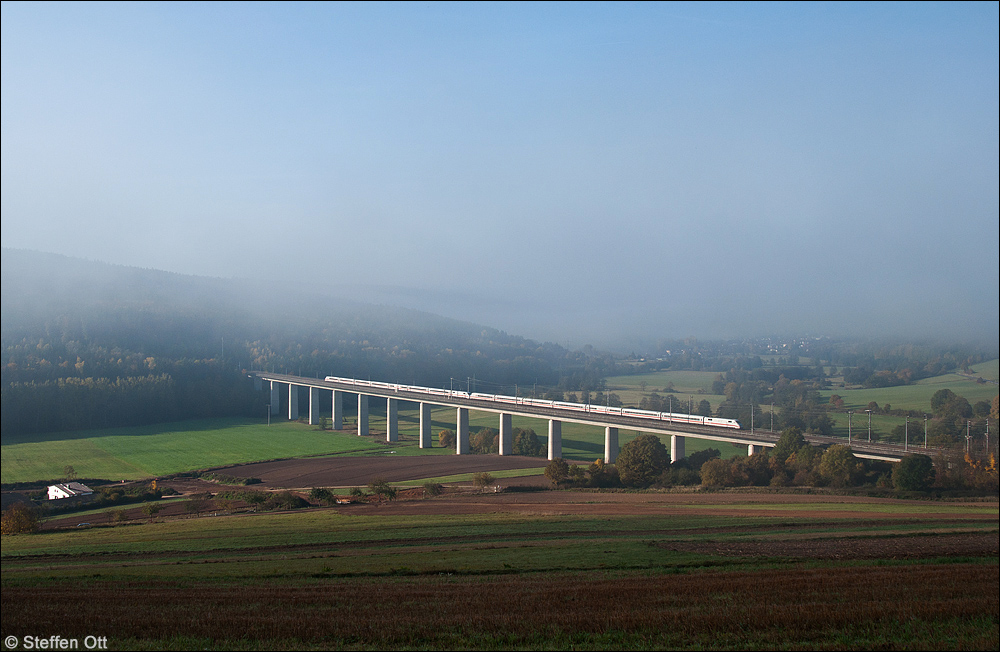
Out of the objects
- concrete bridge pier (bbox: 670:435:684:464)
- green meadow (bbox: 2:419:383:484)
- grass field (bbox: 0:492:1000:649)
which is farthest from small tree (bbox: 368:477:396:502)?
green meadow (bbox: 2:419:383:484)

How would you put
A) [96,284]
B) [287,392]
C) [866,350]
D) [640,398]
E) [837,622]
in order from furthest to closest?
1. [96,284]
2. [287,392]
3. [640,398]
4. [866,350]
5. [837,622]

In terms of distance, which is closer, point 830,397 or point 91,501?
point 91,501

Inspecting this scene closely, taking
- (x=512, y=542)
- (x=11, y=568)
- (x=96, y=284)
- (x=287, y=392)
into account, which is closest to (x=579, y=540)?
(x=512, y=542)

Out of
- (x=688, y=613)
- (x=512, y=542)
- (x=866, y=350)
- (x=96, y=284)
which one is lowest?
(x=512, y=542)

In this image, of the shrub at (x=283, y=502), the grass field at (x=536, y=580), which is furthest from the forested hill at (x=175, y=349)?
the grass field at (x=536, y=580)

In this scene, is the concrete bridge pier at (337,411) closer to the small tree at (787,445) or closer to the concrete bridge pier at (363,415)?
the concrete bridge pier at (363,415)

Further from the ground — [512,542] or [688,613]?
[688,613]

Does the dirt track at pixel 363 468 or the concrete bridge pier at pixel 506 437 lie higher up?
the concrete bridge pier at pixel 506 437

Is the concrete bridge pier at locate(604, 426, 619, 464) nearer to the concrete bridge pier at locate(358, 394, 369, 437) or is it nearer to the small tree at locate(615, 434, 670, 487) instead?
the small tree at locate(615, 434, 670, 487)

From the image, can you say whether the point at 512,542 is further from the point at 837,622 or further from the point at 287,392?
the point at 287,392
